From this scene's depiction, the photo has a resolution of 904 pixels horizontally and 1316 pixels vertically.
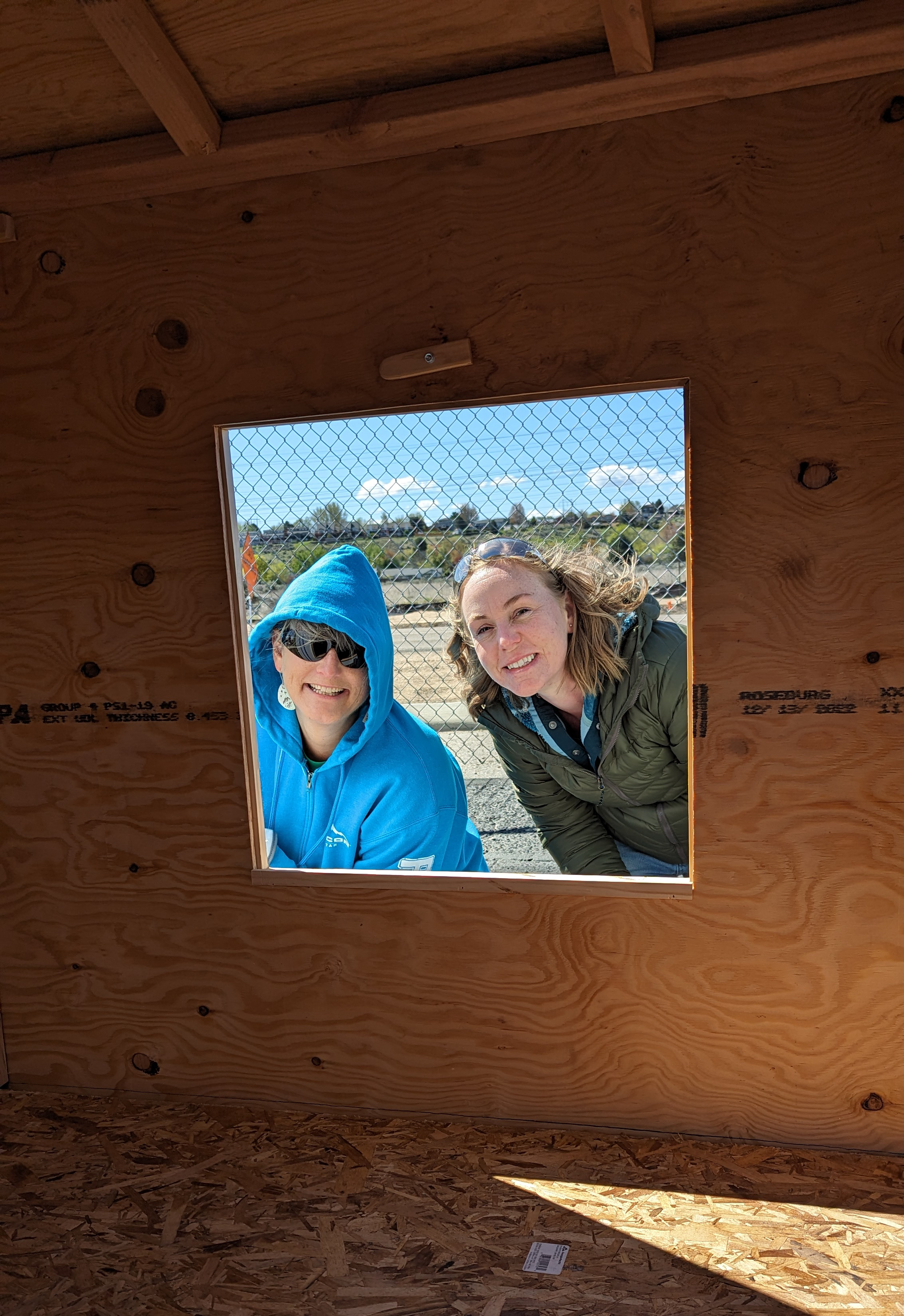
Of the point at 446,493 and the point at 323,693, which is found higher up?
the point at 446,493

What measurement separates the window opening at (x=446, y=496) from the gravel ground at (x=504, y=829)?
36.3 inches

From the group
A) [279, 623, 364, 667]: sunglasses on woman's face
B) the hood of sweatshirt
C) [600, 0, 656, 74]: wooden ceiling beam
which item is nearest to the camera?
[600, 0, 656, 74]: wooden ceiling beam

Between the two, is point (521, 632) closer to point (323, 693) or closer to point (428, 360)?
point (323, 693)

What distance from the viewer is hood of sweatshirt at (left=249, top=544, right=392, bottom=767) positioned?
2.72m

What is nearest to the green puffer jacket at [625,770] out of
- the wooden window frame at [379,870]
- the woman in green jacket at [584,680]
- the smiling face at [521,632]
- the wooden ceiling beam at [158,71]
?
the woman in green jacket at [584,680]

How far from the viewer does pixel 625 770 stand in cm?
283

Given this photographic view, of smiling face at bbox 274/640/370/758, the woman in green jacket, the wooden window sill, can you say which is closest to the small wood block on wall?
the woman in green jacket

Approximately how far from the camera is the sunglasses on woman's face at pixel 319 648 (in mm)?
2830

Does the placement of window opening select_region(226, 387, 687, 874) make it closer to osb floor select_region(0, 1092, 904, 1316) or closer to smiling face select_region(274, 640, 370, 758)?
smiling face select_region(274, 640, 370, 758)

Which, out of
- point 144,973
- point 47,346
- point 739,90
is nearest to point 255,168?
point 47,346

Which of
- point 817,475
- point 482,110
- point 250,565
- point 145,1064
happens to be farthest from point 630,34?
point 145,1064

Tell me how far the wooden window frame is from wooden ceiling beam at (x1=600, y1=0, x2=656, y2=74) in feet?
1.99

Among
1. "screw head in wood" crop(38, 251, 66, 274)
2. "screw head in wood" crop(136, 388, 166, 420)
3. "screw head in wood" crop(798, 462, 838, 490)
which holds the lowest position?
"screw head in wood" crop(798, 462, 838, 490)

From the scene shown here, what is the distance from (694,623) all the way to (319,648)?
120 centimetres
